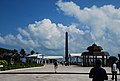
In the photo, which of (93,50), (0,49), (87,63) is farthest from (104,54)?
(0,49)

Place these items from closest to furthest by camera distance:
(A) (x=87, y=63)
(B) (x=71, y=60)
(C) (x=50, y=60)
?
1. (A) (x=87, y=63)
2. (B) (x=71, y=60)
3. (C) (x=50, y=60)

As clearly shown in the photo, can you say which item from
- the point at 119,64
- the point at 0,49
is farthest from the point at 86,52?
the point at 0,49

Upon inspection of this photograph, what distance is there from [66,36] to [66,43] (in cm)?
239

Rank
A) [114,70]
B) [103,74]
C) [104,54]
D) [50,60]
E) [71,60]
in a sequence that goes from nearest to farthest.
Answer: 1. [103,74]
2. [114,70]
3. [104,54]
4. [71,60]
5. [50,60]

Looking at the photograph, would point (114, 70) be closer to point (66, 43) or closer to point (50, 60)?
point (66, 43)

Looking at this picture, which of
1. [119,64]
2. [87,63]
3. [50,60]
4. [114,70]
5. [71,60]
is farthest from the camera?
[50,60]

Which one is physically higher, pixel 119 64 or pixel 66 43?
pixel 66 43

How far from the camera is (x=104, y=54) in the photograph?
59.4 meters

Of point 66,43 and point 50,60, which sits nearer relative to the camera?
point 66,43

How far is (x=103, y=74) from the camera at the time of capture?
959cm

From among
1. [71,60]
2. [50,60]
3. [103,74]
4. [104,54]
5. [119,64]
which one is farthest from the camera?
[50,60]

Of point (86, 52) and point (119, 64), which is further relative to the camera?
point (86, 52)

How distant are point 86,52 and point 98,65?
5320 cm

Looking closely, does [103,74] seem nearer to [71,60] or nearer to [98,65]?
[98,65]
